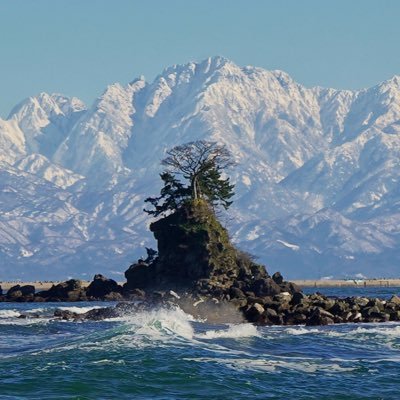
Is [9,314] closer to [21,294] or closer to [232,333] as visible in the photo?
[232,333]

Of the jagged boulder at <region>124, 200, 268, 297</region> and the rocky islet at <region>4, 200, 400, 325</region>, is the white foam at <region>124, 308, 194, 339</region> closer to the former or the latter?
the rocky islet at <region>4, 200, 400, 325</region>

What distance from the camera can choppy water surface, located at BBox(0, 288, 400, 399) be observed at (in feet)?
175

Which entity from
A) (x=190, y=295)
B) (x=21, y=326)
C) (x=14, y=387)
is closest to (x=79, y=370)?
(x=14, y=387)

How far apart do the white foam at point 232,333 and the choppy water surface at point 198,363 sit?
0.05m

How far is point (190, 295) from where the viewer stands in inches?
4373

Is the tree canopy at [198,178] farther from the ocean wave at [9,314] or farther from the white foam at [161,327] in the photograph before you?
the white foam at [161,327]

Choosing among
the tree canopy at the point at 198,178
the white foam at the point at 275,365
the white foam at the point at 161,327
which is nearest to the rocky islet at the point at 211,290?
the tree canopy at the point at 198,178

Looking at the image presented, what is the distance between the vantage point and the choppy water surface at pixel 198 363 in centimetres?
5347

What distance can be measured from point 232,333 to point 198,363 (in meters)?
16.3

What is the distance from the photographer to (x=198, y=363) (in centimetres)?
6038

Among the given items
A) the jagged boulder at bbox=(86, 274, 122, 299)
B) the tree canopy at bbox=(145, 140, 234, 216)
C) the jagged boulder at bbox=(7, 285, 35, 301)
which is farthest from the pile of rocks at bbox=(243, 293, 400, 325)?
the jagged boulder at bbox=(7, 285, 35, 301)

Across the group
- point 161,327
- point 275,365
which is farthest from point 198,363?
point 161,327

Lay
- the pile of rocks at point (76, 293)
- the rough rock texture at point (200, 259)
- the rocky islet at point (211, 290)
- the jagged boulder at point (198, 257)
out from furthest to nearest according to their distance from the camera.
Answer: the pile of rocks at point (76, 293) → the jagged boulder at point (198, 257) → the rough rock texture at point (200, 259) → the rocky islet at point (211, 290)

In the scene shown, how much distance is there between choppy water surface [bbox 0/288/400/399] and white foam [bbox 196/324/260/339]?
2.2 inches
